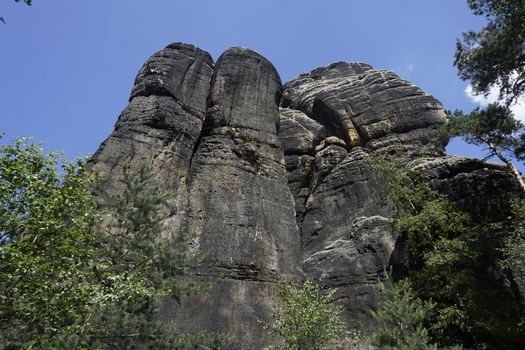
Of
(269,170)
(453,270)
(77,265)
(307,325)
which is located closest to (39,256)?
(77,265)

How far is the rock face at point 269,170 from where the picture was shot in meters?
23.8

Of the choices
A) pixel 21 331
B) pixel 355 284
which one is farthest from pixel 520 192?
pixel 21 331

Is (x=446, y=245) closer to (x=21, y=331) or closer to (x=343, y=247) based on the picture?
(x=343, y=247)

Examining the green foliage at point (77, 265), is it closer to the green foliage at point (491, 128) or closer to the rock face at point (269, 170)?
the rock face at point (269, 170)

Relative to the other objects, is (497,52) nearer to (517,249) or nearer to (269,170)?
(517,249)

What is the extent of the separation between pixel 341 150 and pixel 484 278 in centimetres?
1914

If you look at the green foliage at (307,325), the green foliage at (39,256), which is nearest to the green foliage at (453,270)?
the green foliage at (307,325)

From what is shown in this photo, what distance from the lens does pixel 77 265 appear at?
38.4 feet

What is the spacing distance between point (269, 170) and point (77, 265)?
73.6 ft

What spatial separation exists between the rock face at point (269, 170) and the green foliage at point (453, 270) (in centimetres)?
134

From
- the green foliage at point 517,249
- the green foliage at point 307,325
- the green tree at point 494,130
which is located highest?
the green tree at point 494,130

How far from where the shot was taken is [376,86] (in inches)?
1487

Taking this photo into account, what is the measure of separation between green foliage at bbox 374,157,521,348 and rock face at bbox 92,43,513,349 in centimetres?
134

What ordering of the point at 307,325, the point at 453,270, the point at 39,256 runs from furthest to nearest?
the point at 453,270 → the point at 307,325 → the point at 39,256
